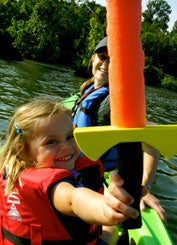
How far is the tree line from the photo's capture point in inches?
1597

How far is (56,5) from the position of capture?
4500cm

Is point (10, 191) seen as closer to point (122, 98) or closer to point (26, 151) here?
point (26, 151)

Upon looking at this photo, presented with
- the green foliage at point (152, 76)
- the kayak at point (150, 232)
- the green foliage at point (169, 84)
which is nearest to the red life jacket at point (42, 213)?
the kayak at point (150, 232)

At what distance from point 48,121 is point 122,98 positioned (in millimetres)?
1303

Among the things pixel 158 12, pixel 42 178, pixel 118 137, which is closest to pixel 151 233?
pixel 42 178

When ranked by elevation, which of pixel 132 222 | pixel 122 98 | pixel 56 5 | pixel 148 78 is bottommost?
pixel 148 78

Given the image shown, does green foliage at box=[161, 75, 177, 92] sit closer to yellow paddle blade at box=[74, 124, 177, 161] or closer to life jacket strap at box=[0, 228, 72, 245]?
life jacket strap at box=[0, 228, 72, 245]

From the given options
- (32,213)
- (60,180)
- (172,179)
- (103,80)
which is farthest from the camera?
(172,179)

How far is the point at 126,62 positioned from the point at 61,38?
4853 centimetres

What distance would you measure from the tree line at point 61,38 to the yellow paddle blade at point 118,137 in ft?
115

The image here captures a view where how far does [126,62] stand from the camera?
0.95 metres

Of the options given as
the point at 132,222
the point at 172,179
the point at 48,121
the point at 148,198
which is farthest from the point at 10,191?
the point at 172,179

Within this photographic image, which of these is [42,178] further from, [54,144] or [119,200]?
[119,200]

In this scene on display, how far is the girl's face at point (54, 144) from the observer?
217 centimetres
